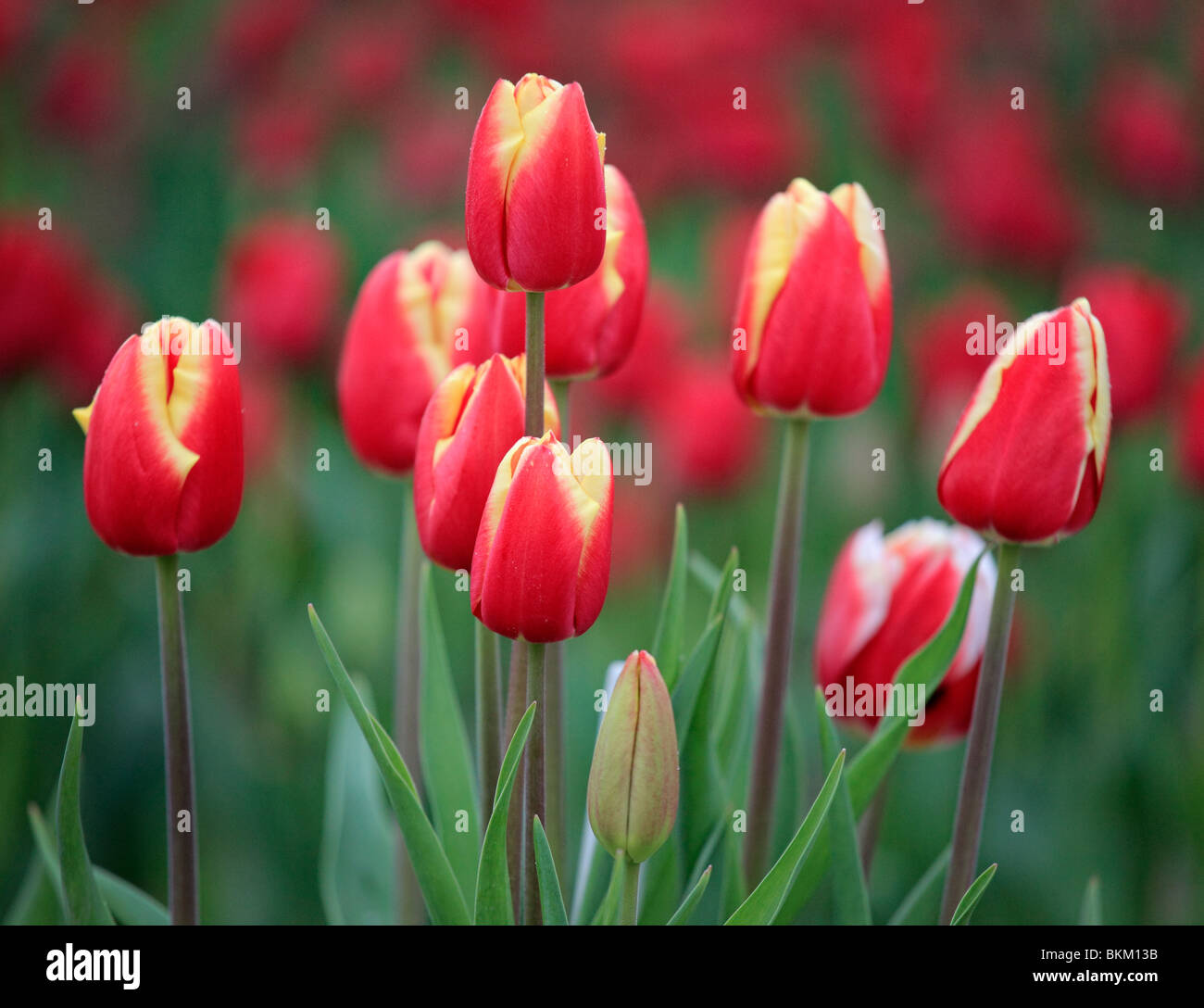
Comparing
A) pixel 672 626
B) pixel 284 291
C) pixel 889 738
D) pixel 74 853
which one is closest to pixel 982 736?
pixel 889 738

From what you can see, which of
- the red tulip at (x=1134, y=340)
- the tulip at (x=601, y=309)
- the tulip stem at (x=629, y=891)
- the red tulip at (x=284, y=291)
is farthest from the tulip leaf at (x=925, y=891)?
the red tulip at (x=284, y=291)

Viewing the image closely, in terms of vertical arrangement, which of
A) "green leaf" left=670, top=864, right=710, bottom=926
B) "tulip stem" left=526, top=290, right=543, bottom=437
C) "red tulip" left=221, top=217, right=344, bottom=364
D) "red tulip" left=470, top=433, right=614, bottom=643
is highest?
"red tulip" left=221, top=217, right=344, bottom=364

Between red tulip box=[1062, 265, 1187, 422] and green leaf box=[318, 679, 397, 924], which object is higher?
red tulip box=[1062, 265, 1187, 422]

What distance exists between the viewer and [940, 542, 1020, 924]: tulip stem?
51 centimetres

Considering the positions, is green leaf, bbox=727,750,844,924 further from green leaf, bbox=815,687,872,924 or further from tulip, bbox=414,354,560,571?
tulip, bbox=414,354,560,571

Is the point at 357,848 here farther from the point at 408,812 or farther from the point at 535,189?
the point at 535,189

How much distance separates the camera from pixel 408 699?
1.94 ft

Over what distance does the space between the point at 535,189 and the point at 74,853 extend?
30 cm

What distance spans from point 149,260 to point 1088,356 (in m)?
1.60

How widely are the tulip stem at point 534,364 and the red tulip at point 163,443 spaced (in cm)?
11

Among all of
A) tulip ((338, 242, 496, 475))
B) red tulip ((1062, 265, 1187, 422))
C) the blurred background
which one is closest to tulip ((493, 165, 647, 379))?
tulip ((338, 242, 496, 475))

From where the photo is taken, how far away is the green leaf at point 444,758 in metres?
0.56

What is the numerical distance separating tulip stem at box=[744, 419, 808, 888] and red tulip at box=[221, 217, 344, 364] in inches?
31.4

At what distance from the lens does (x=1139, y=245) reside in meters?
1.72
